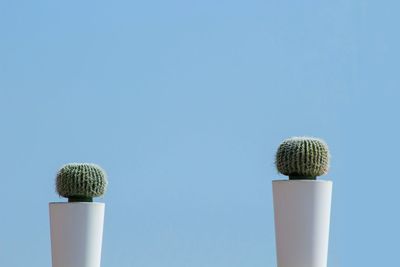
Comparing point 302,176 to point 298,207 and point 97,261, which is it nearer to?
point 298,207

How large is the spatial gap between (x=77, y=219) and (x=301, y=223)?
8.25ft

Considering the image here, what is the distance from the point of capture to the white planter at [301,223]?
8.95 meters

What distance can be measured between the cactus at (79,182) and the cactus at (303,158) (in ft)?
6.95

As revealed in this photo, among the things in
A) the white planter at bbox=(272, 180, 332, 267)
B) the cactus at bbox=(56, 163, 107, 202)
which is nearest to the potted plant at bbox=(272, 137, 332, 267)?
the white planter at bbox=(272, 180, 332, 267)

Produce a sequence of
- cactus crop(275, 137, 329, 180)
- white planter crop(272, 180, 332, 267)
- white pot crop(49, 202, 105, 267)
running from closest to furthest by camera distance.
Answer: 1. white planter crop(272, 180, 332, 267)
2. cactus crop(275, 137, 329, 180)
3. white pot crop(49, 202, 105, 267)

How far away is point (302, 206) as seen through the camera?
8977 millimetres

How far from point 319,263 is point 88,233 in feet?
8.48

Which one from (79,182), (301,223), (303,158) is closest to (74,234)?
(79,182)

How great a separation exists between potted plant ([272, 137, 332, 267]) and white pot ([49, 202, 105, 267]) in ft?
6.96

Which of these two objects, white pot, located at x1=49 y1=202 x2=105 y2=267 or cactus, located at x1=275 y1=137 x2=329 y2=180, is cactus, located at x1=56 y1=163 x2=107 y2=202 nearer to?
white pot, located at x1=49 y1=202 x2=105 y2=267

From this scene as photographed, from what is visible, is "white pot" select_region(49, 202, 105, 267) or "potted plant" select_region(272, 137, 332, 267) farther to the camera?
"white pot" select_region(49, 202, 105, 267)

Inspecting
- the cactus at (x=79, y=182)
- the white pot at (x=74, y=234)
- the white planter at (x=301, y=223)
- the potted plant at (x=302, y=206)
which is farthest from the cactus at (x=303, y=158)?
the white pot at (x=74, y=234)

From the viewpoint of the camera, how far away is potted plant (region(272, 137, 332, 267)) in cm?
896

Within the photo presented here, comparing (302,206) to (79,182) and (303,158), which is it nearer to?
(303,158)
